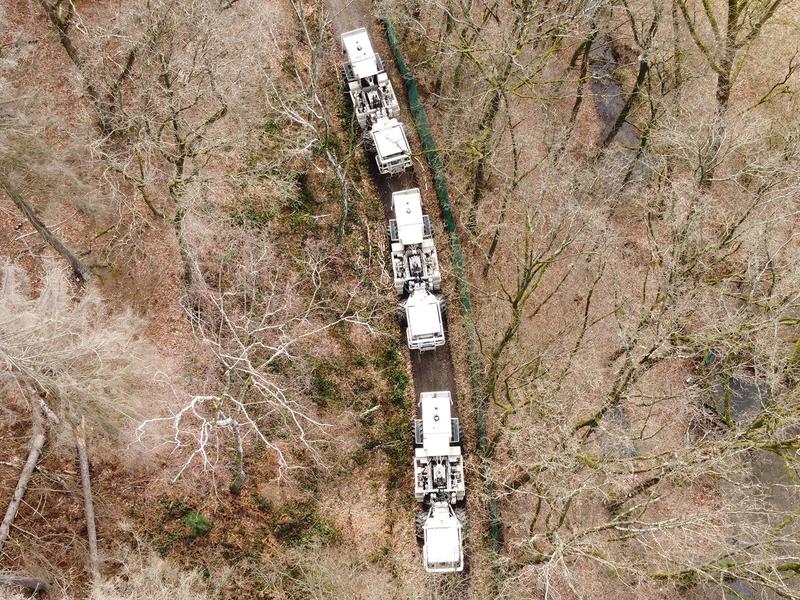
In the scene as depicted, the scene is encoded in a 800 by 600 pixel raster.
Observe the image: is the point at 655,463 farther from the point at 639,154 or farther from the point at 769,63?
the point at 769,63

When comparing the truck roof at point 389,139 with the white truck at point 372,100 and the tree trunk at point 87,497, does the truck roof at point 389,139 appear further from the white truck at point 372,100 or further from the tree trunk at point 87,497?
the tree trunk at point 87,497

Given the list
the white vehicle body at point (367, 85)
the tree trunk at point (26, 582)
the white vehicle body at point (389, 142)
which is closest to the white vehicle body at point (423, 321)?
the white vehicle body at point (389, 142)

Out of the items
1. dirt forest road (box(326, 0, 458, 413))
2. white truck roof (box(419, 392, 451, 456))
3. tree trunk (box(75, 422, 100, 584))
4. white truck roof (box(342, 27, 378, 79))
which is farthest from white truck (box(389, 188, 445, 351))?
tree trunk (box(75, 422, 100, 584))

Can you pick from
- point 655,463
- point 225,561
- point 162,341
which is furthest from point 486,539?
point 162,341

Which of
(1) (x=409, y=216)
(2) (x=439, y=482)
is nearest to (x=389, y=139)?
(1) (x=409, y=216)

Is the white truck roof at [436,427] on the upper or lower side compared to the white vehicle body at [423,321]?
lower

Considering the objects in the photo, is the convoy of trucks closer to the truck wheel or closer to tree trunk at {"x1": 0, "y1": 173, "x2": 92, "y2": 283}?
the truck wheel
